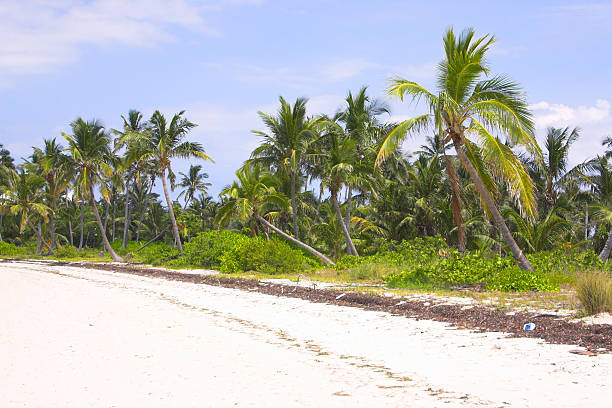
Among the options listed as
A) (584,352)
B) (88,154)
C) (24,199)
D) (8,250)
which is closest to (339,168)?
(584,352)

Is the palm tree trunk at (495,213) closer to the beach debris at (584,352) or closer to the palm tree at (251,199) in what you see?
the beach debris at (584,352)

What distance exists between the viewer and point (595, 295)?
7.42 meters

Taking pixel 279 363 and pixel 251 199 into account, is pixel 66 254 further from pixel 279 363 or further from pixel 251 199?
pixel 279 363

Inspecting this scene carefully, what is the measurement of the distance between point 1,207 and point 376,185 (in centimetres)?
3376

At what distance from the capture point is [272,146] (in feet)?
80.0

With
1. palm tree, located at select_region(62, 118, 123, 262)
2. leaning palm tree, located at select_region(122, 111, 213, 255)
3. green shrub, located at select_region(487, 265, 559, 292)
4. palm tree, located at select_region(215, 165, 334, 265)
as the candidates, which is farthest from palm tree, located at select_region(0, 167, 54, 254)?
green shrub, located at select_region(487, 265, 559, 292)

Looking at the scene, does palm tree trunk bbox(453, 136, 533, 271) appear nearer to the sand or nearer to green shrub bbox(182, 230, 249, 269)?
the sand

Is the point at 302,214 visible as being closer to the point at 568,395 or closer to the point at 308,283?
the point at 308,283

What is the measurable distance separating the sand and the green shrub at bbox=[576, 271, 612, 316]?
152cm

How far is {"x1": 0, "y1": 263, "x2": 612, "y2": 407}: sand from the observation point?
4.60m

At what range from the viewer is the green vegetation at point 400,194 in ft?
42.1

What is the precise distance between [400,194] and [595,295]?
21.9 m

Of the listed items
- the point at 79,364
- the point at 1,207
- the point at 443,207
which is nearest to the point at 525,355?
the point at 79,364

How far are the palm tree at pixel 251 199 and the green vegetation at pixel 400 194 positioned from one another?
79 millimetres
